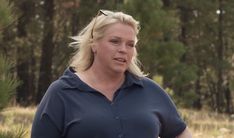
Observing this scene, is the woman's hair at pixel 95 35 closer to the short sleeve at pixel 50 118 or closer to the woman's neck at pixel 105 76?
the woman's neck at pixel 105 76

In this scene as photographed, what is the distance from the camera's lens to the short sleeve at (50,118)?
2941 millimetres

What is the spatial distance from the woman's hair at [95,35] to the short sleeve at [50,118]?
1.03 feet

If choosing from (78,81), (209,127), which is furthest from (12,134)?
(209,127)

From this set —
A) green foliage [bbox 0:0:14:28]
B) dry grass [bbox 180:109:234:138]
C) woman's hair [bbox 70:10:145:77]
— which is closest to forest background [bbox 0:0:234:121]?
dry grass [bbox 180:109:234:138]

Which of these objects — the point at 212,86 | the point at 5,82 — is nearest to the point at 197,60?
the point at 212,86

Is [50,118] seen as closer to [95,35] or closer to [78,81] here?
[78,81]

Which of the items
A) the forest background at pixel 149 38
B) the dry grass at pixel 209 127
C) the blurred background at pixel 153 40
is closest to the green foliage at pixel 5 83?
the dry grass at pixel 209 127

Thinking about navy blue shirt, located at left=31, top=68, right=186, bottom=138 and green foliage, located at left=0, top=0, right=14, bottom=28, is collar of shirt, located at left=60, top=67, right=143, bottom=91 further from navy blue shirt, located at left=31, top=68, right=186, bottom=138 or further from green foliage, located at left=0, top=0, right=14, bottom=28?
green foliage, located at left=0, top=0, right=14, bottom=28

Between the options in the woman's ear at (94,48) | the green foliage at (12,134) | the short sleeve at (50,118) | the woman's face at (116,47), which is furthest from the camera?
the green foliage at (12,134)

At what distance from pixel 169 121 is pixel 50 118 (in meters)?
0.67

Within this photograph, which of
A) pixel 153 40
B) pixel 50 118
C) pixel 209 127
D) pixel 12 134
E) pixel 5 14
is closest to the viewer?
pixel 50 118

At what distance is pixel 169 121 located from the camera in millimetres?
3260

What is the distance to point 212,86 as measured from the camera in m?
41.3

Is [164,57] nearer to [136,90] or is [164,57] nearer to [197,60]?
[136,90]
